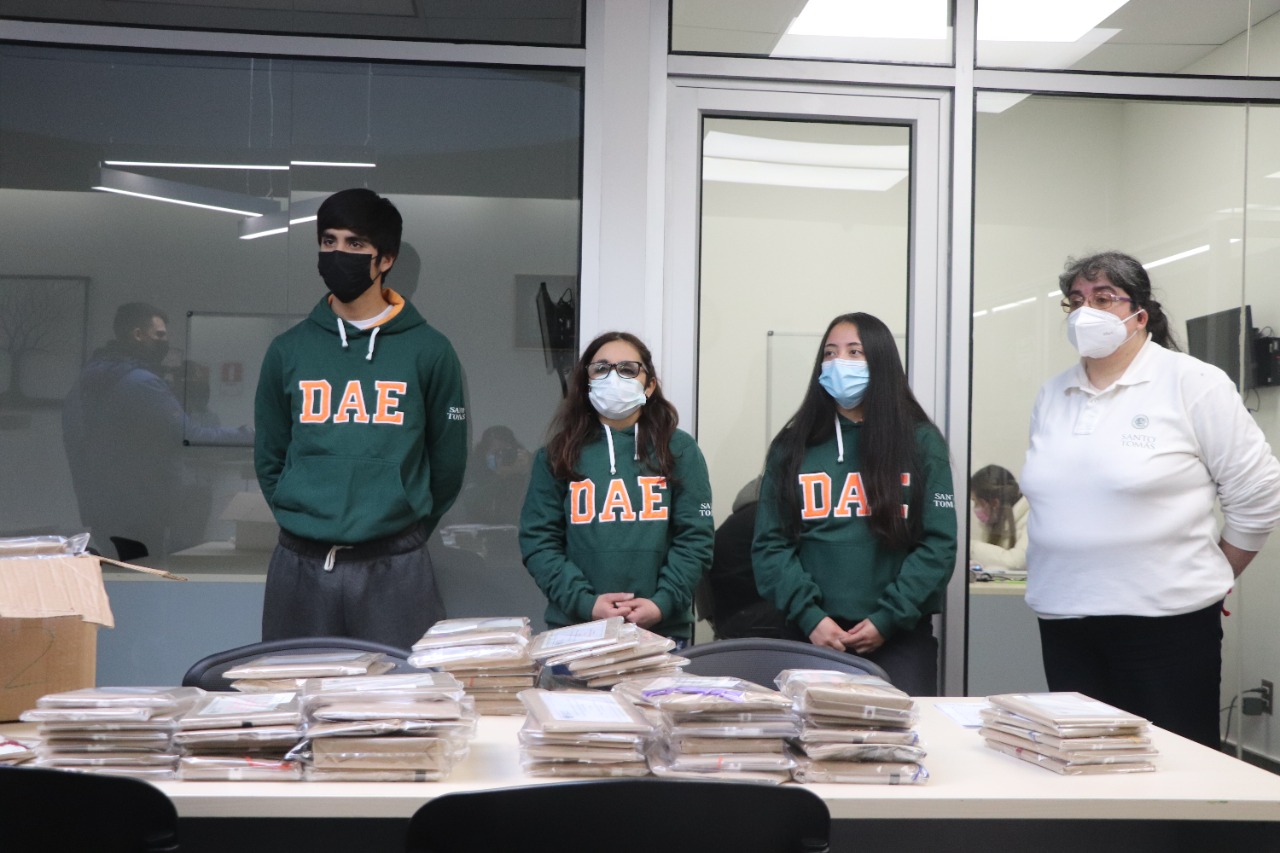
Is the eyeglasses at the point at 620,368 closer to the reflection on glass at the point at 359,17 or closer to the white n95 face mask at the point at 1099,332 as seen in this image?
the white n95 face mask at the point at 1099,332

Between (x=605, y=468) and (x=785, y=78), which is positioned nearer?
(x=605, y=468)

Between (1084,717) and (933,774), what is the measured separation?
26cm

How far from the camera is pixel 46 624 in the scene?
2031 mm

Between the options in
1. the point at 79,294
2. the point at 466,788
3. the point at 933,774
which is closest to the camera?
the point at 466,788

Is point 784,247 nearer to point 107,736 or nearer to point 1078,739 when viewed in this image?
point 1078,739

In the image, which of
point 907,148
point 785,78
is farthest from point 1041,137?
point 785,78

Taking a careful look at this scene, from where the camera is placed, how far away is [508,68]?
3.94 metres

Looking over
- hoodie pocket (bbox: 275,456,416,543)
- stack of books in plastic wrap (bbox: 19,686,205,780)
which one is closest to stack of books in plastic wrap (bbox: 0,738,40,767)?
stack of books in plastic wrap (bbox: 19,686,205,780)

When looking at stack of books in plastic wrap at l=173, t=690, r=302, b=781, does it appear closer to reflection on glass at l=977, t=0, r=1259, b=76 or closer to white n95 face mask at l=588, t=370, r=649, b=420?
white n95 face mask at l=588, t=370, r=649, b=420

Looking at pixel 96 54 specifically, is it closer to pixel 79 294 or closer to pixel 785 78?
pixel 79 294

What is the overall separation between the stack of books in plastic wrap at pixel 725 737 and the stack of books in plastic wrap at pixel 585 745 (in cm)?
3

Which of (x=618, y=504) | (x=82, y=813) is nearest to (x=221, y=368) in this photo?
(x=618, y=504)

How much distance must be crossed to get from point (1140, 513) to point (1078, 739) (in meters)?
1.36

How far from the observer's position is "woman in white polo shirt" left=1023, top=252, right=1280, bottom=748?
292cm
